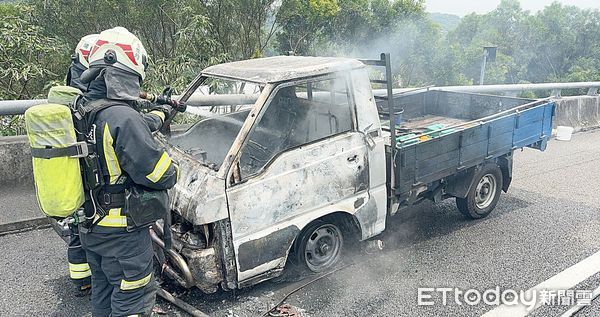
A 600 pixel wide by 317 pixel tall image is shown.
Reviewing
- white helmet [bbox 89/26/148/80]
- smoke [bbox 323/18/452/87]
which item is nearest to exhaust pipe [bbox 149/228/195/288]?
white helmet [bbox 89/26/148/80]

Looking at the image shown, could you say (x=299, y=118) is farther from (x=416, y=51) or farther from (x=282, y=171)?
(x=416, y=51)

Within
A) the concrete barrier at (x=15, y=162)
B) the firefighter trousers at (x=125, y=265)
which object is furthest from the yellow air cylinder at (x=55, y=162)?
the concrete barrier at (x=15, y=162)

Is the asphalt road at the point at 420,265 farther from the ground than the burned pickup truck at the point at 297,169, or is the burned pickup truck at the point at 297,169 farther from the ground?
the burned pickup truck at the point at 297,169

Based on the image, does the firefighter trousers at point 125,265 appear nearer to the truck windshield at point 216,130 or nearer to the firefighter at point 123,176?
the firefighter at point 123,176

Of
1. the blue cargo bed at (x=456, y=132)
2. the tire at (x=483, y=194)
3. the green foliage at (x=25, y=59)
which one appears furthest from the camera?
the green foliage at (x=25, y=59)

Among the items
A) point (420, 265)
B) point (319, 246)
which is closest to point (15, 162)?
point (319, 246)

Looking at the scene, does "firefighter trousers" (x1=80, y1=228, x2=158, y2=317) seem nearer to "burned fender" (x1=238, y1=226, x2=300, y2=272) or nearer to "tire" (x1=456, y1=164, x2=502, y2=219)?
"burned fender" (x1=238, y1=226, x2=300, y2=272)

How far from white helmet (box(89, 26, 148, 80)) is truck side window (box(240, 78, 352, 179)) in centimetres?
110

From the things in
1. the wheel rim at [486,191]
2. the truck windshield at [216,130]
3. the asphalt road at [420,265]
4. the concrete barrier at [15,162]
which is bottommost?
the asphalt road at [420,265]

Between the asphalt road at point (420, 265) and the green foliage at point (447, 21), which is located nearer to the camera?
the asphalt road at point (420, 265)

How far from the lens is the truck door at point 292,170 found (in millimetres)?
3682

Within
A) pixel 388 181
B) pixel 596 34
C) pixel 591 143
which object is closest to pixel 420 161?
pixel 388 181

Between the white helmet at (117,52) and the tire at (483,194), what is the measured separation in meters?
3.71

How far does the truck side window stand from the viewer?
155 inches
